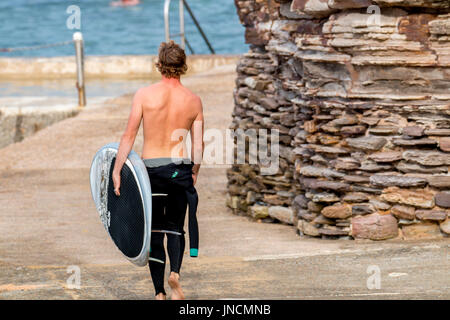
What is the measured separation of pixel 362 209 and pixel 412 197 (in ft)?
1.41

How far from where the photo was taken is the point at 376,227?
302 inches

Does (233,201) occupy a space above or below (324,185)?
below

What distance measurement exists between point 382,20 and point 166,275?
2.60 metres

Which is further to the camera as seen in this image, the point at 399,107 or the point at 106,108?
the point at 106,108

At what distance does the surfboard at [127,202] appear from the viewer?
5641 millimetres

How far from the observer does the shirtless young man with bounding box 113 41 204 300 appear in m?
5.76

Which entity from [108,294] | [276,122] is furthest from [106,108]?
[108,294]

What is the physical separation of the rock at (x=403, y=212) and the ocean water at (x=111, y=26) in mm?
34414

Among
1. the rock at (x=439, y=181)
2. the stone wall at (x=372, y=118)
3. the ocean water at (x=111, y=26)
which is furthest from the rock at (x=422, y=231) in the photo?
the ocean water at (x=111, y=26)

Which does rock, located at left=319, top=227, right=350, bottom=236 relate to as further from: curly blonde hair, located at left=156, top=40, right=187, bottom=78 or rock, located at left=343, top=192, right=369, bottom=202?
curly blonde hair, located at left=156, top=40, right=187, bottom=78

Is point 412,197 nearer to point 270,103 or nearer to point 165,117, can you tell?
point 270,103

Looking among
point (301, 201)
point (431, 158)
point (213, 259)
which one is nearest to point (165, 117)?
point (213, 259)

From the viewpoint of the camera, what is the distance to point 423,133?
24.7 feet

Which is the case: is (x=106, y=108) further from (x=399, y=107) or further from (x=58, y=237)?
(x=399, y=107)
